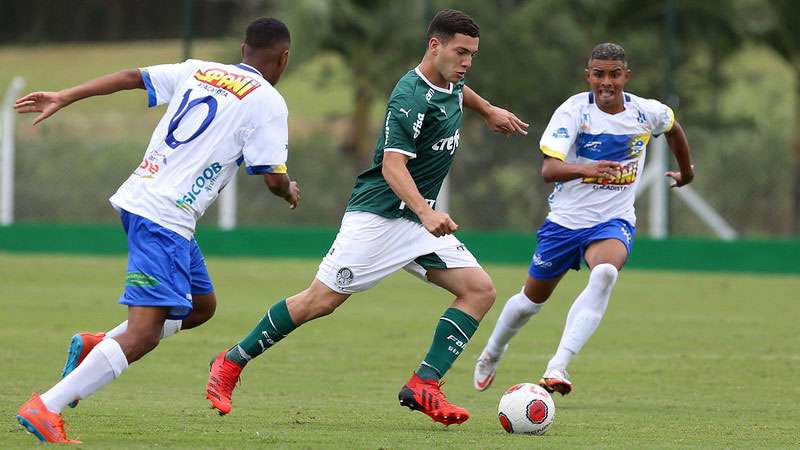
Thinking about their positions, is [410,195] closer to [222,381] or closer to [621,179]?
[222,381]

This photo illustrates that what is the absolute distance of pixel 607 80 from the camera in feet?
32.0

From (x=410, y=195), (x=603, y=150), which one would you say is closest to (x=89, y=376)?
(x=410, y=195)

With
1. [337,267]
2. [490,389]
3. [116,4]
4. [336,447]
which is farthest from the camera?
[116,4]

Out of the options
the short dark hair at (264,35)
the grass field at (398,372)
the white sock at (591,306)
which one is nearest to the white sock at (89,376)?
the grass field at (398,372)

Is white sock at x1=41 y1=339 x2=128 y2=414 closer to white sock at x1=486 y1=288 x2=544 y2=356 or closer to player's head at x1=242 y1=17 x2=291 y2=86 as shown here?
player's head at x1=242 y1=17 x2=291 y2=86

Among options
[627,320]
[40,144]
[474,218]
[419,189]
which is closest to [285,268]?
[474,218]

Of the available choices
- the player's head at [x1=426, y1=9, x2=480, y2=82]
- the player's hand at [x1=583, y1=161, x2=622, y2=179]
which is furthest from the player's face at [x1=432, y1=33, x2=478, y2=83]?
the player's hand at [x1=583, y1=161, x2=622, y2=179]

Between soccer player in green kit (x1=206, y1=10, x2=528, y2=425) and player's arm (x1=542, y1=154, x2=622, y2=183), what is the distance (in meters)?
1.35

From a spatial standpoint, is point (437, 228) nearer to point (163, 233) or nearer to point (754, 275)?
point (163, 233)

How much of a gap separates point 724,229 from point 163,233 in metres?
18.1

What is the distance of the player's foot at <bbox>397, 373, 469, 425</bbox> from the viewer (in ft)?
24.9

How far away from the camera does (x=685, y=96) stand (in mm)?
29156

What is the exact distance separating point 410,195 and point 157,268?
54.2 inches

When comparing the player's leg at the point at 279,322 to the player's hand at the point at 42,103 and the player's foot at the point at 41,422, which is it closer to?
the player's foot at the point at 41,422
